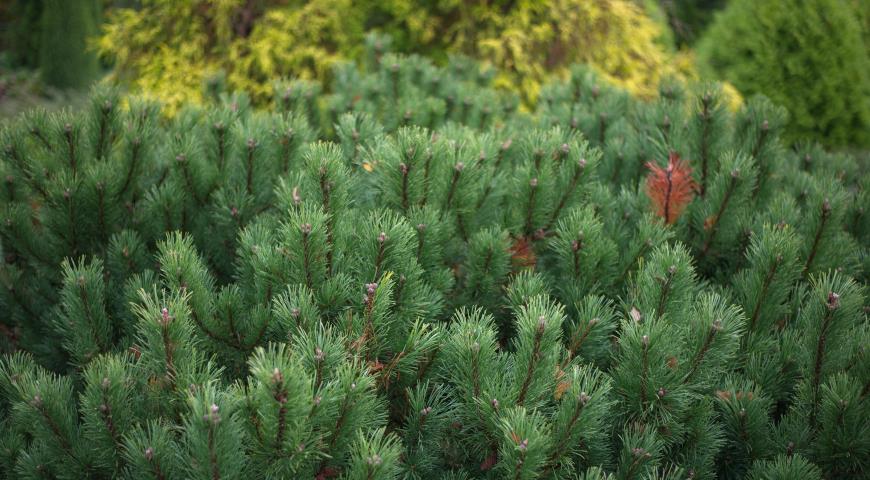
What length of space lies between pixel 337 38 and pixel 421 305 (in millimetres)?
3204

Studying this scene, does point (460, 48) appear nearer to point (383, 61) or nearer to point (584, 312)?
point (383, 61)

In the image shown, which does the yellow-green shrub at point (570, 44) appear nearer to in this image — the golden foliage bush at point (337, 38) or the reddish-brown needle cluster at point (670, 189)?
the golden foliage bush at point (337, 38)

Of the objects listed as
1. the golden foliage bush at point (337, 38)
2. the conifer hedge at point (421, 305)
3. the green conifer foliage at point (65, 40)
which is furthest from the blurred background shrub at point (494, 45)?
the green conifer foliage at point (65, 40)

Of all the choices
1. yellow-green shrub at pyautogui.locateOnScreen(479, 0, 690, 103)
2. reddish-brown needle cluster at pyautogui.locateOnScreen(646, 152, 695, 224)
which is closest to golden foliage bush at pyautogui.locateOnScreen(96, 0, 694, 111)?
yellow-green shrub at pyautogui.locateOnScreen(479, 0, 690, 103)

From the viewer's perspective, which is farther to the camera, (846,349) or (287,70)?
(287,70)

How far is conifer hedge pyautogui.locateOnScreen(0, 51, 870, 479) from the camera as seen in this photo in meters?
1.29

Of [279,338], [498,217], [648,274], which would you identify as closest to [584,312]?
[648,274]

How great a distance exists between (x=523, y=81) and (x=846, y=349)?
3143 mm

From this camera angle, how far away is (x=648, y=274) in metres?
1.54

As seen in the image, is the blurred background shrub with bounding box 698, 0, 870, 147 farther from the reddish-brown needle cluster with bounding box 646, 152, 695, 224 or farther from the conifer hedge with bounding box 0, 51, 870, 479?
the reddish-brown needle cluster with bounding box 646, 152, 695, 224

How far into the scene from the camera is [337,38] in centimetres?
432

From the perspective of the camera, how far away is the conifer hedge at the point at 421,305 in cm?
129

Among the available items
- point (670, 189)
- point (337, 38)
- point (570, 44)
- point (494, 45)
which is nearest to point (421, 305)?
point (670, 189)

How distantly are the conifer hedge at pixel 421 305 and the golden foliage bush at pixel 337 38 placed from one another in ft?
6.11
